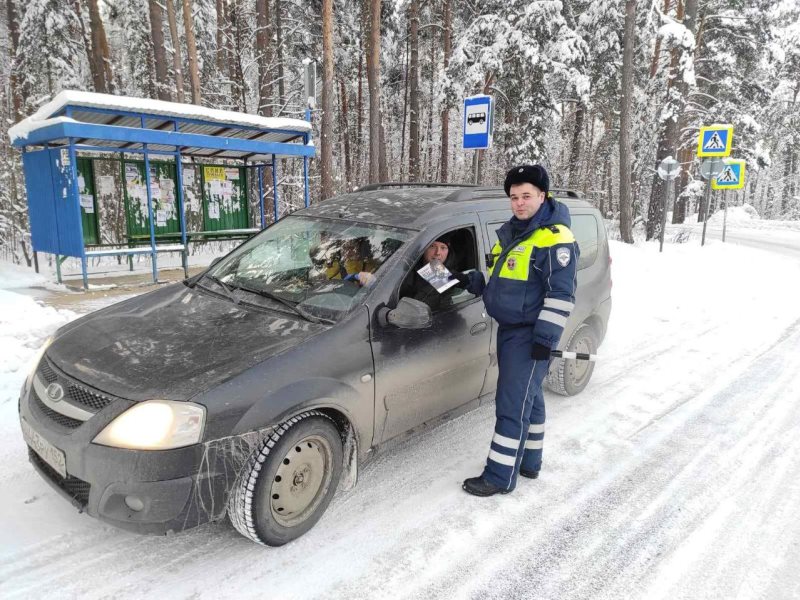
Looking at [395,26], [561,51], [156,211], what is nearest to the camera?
[156,211]

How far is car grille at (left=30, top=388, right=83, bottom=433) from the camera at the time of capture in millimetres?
2539

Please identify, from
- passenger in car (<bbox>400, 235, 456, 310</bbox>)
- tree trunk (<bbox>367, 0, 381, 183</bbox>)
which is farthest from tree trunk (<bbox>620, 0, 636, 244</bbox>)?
passenger in car (<bbox>400, 235, 456, 310</bbox>)

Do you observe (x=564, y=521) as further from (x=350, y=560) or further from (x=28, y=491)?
(x=28, y=491)

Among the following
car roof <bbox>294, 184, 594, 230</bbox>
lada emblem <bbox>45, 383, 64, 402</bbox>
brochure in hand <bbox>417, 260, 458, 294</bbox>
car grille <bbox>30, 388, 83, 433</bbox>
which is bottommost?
car grille <bbox>30, 388, 83, 433</bbox>

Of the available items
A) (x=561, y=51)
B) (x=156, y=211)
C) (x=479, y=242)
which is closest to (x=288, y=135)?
(x=156, y=211)

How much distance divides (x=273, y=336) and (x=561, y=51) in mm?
16499

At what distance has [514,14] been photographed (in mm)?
16766

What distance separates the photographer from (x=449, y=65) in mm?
17000

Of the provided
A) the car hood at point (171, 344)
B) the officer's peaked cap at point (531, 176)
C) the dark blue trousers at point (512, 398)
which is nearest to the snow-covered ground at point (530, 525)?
the dark blue trousers at point (512, 398)

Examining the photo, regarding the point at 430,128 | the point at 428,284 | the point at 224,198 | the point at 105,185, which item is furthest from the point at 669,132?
the point at 428,284

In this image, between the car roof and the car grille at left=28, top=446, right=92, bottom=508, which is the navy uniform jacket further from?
the car grille at left=28, top=446, right=92, bottom=508

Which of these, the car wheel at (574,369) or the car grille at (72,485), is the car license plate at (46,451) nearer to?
the car grille at (72,485)

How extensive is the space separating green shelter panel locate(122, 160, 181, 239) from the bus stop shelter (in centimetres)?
5

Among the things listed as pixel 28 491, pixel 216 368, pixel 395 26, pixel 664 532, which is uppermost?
pixel 395 26
